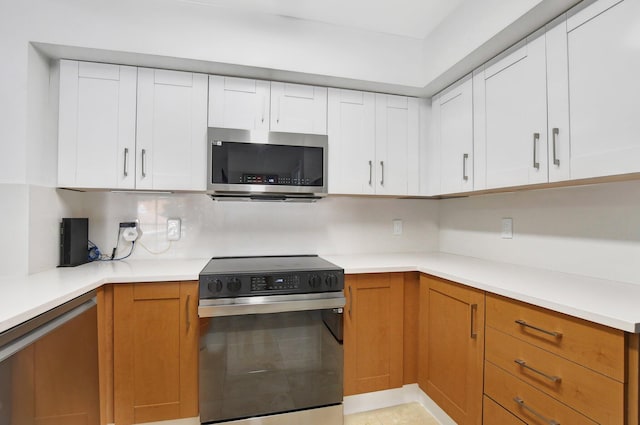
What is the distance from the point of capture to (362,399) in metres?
1.87

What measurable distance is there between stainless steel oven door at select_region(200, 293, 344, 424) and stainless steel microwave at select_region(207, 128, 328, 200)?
27.6 inches

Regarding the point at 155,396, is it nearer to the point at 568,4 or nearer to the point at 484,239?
the point at 484,239

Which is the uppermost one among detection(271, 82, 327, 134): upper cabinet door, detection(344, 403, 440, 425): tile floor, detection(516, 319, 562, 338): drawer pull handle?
detection(271, 82, 327, 134): upper cabinet door

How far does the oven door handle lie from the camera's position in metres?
1.56

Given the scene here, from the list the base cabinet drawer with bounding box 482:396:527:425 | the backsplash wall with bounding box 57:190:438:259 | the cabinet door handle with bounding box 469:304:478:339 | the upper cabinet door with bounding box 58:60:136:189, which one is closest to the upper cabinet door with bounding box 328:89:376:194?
the backsplash wall with bounding box 57:190:438:259

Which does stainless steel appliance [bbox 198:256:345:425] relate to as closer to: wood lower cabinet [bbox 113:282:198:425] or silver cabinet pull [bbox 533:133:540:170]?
wood lower cabinet [bbox 113:282:198:425]

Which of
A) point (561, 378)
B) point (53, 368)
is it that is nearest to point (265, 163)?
point (53, 368)

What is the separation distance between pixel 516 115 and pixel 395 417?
1849mm

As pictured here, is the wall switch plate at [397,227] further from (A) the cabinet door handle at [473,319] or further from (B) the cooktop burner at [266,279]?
(A) the cabinet door handle at [473,319]

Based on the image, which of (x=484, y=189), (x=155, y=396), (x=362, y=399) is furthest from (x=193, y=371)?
(x=484, y=189)

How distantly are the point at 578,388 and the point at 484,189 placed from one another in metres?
1.07

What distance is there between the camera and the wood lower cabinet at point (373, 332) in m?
1.81

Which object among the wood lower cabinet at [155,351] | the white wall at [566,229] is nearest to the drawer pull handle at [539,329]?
the white wall at [566,229]

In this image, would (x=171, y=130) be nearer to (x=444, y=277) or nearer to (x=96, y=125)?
(x=96, y=125)
